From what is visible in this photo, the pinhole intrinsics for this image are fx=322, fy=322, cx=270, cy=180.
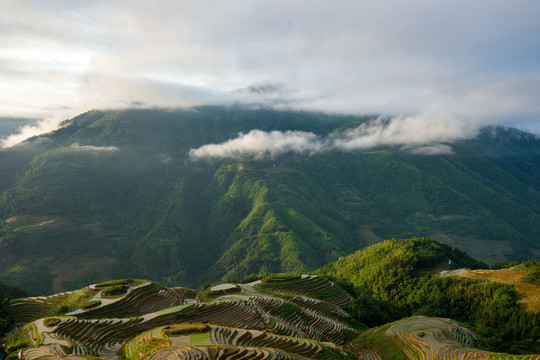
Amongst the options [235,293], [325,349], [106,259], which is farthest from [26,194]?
[325,349]

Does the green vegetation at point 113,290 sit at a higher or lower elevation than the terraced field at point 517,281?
higher

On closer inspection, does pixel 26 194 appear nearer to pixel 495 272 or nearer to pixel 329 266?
pixel 329 266

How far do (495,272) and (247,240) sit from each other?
12716 centimetres

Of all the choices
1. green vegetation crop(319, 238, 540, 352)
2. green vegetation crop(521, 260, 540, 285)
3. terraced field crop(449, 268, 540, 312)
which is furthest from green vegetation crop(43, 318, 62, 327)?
green vegetation crop(521, 260, 540, 285)

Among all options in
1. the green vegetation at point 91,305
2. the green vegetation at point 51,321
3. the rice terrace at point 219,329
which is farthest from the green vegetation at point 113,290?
the green vegetation at point 51,321

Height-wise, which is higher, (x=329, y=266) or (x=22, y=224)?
(x=22, y=224)

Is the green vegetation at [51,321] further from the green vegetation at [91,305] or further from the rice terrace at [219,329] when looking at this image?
the green vegetation at [91,305]

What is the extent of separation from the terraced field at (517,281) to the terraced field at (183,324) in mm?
33204

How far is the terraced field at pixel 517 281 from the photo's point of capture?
64.4m

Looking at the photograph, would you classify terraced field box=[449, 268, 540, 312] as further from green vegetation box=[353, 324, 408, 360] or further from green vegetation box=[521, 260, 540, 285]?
green vegetation box=[353, 324, 408, 360]

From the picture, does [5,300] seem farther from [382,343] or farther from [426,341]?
[426,341]

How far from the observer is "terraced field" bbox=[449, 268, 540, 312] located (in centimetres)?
6438

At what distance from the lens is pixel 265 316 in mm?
60531

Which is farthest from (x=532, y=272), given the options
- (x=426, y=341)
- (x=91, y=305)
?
(x=91, y=305)
